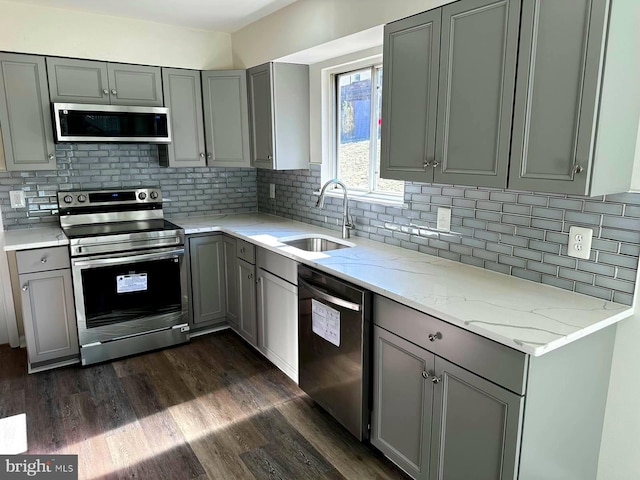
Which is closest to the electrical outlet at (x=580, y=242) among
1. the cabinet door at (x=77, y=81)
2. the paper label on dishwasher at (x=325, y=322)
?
the paper label on dishwasher at (x=325, y=322)

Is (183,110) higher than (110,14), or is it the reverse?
(110,14)

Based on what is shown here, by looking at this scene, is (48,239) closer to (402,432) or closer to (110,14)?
(110,14)

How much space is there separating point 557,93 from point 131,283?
9.31 ft

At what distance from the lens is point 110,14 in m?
3.23

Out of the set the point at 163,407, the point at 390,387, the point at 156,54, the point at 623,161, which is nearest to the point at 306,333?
the point at 390,387

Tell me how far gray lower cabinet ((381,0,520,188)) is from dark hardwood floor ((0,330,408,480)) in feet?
4.80

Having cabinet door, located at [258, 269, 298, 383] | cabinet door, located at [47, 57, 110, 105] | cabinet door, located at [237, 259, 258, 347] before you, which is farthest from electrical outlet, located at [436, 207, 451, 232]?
cabinet door, located at [47, 57, 110, 105]

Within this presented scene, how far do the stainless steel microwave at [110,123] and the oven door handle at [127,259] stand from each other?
2.79 ft

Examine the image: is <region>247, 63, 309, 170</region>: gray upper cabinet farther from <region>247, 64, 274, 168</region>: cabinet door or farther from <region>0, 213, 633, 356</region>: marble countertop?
<region>0, 213, 633, 356</region>: marble countertop

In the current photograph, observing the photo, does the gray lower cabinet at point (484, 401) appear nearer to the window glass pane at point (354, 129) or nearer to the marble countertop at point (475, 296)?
the marble countertop at point (475, 296)

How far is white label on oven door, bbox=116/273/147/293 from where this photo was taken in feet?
10.3

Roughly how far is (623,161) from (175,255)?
9.18ft

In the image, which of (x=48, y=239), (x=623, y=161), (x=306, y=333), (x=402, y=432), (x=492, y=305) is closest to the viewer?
(x=623, y=161)

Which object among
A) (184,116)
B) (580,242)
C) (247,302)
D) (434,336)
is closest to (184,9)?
(184,116)
